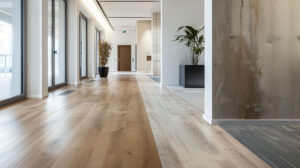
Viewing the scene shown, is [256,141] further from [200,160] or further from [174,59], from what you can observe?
[174,59]

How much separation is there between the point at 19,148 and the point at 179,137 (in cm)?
112

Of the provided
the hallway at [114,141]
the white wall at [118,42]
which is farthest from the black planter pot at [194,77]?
the white wall at [118,42]

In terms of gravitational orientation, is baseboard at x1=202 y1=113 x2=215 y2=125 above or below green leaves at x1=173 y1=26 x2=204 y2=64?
below

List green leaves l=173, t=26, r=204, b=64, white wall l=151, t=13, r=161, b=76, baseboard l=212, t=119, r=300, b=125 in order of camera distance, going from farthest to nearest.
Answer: white wall l=151, t=13, r=161, b=76
green leaves l=173, t=26, r=204, b=64
baseboard l=212, t=119, r=300, b=125

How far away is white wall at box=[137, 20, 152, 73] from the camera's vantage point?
14.8 m

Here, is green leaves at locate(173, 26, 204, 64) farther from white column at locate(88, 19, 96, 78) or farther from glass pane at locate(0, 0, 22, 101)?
white column at locate(88, 19, 96, 78)

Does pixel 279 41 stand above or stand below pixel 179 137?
above

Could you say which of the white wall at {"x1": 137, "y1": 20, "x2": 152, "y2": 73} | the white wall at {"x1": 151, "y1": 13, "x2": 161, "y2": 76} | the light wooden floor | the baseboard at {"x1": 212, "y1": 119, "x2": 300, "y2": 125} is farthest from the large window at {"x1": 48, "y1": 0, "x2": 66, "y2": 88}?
the white wall at {"x1": 137, "y1": 20, "x2": 152, "y2": 73}

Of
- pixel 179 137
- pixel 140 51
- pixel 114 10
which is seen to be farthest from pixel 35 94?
pixel 140 51

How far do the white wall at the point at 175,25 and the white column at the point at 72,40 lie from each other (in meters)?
2.40

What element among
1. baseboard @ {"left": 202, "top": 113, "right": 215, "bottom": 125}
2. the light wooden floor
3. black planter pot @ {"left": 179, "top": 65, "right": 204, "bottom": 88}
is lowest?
the light wooden floor

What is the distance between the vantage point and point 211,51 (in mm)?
2381

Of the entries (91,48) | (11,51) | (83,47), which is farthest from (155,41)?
(11,51)

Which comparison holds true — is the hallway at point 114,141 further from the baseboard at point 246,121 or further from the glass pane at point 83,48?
the glass pane at point 83,48
